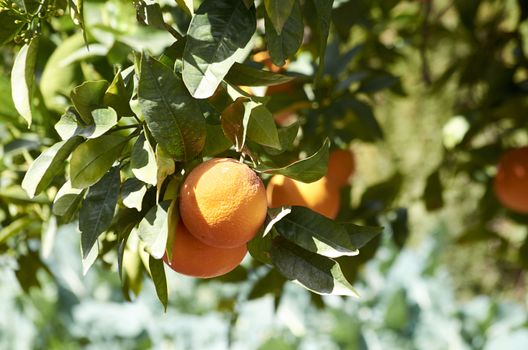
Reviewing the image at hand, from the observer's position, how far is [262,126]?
1.83ft

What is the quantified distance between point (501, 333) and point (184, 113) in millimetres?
1265

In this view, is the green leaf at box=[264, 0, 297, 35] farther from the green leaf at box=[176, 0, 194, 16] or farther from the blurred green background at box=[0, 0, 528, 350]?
the blurred green background at box=[0, 0, 528, 350]

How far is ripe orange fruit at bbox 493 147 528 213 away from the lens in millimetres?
1147

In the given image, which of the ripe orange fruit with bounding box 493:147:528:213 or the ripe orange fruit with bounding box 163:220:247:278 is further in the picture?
the ripe orange fruit with bounding box 493:147:528:213

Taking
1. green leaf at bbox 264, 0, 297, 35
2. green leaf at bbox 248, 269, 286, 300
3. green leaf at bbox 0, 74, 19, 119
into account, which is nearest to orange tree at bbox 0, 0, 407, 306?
green leaf at bbox 264, 0, 297, 35

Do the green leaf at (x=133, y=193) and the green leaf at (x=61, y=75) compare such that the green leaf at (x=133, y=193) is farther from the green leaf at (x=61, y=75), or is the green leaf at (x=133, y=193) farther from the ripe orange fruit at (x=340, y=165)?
the ripe orange fruit at (x=340, y=165)

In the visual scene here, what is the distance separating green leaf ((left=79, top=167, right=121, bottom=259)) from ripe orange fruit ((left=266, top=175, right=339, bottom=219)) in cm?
16

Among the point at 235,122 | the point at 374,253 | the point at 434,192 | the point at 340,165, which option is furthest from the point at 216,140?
the point at 434,192

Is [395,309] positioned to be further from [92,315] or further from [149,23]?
[149,23]

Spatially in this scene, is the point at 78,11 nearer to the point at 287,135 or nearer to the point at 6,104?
the point at 287,135

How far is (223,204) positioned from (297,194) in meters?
0.17

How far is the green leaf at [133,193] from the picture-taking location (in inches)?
21.3

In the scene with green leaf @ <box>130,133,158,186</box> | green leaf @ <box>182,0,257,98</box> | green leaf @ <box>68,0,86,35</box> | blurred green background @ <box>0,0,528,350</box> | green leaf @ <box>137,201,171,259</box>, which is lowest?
blurred green background @ <box>0,0,528,350</box>

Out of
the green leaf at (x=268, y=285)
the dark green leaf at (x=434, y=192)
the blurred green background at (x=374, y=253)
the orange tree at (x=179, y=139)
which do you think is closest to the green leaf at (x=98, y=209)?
the orange tree at (x=179, y=139)
